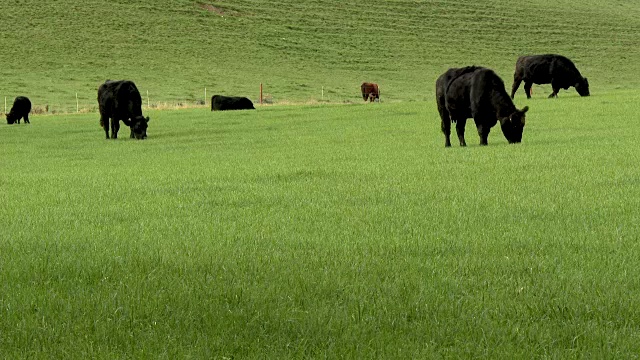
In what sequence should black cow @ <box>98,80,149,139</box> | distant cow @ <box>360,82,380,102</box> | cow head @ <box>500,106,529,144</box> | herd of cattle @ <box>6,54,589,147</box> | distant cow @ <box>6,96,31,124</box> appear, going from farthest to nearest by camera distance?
distant cow @ <box>360,82,380,102</box>
distant cow @ <box>6,96,31,124</box>
black cow @ <box>98,80,149,139</box>
herd of cattle @ <box>6,54,589,147</box>
cow head @ <box>500,106,529,144</box>

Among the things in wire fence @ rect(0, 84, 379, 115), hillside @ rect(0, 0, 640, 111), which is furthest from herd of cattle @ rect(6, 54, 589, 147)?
hillside @ rect(0, 0, 640, 111)

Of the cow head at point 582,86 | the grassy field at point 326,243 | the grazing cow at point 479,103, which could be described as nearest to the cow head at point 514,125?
the grazing cow at point 479,103

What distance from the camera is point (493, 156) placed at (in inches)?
650

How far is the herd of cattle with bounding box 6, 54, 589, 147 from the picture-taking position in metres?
19.2

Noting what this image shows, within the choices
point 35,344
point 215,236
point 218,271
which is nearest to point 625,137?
point 215,236

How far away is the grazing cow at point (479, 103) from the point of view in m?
19.2

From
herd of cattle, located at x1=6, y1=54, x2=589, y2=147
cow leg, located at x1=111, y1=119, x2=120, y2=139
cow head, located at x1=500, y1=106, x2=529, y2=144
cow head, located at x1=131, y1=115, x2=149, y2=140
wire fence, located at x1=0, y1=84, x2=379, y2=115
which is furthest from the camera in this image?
wire fence, located at x1=0, y1=84, x2=379, y2=115

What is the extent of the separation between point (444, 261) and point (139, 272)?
2501 millimetres

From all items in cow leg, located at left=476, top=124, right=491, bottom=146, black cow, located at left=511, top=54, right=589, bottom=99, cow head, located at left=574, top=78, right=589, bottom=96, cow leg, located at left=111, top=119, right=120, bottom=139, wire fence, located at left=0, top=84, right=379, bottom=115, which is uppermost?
black cow, located at left=511, top=54, right=589, bottom=99

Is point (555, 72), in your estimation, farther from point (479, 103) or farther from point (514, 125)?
point (479, 103)

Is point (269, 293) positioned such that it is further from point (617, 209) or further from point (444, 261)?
point (617, 209)

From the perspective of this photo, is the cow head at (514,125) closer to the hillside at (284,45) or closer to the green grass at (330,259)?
the green grass at (330,259)

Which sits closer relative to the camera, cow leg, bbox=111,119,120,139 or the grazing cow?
the grazing cow

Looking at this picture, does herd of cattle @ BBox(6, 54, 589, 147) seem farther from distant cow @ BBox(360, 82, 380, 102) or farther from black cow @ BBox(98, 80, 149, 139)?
distant cow @ BBox(360, 82, 380, 102)
